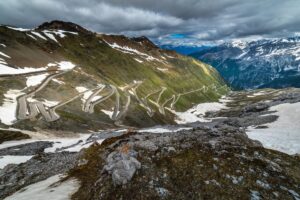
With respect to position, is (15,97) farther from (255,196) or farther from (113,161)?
(255,196)

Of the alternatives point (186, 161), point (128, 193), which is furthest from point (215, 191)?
point (128, 193)

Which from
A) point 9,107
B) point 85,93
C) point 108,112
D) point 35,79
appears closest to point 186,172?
point 9,107

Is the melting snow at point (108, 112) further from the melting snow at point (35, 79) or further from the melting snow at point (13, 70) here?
the melting snow at point (13, 70)

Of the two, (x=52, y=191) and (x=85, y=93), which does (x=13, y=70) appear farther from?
(x=52, y=191)

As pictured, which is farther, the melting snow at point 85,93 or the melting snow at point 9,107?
the melting snow at point 85,93

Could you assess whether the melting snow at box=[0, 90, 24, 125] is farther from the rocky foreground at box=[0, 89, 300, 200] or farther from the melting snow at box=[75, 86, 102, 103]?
the rocky foreground at box=[0, 89, 300, 200]

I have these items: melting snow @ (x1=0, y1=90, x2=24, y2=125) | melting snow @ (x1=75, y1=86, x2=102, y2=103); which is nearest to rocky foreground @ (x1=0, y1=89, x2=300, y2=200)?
melting snow @ (x1=0, y1=90, x2=24, y2=125)

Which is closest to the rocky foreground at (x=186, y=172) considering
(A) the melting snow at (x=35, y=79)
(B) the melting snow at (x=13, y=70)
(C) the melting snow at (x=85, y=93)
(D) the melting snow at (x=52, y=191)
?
(D) the melting snow at (x=52, y=191)

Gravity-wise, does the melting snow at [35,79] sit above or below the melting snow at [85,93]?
above
